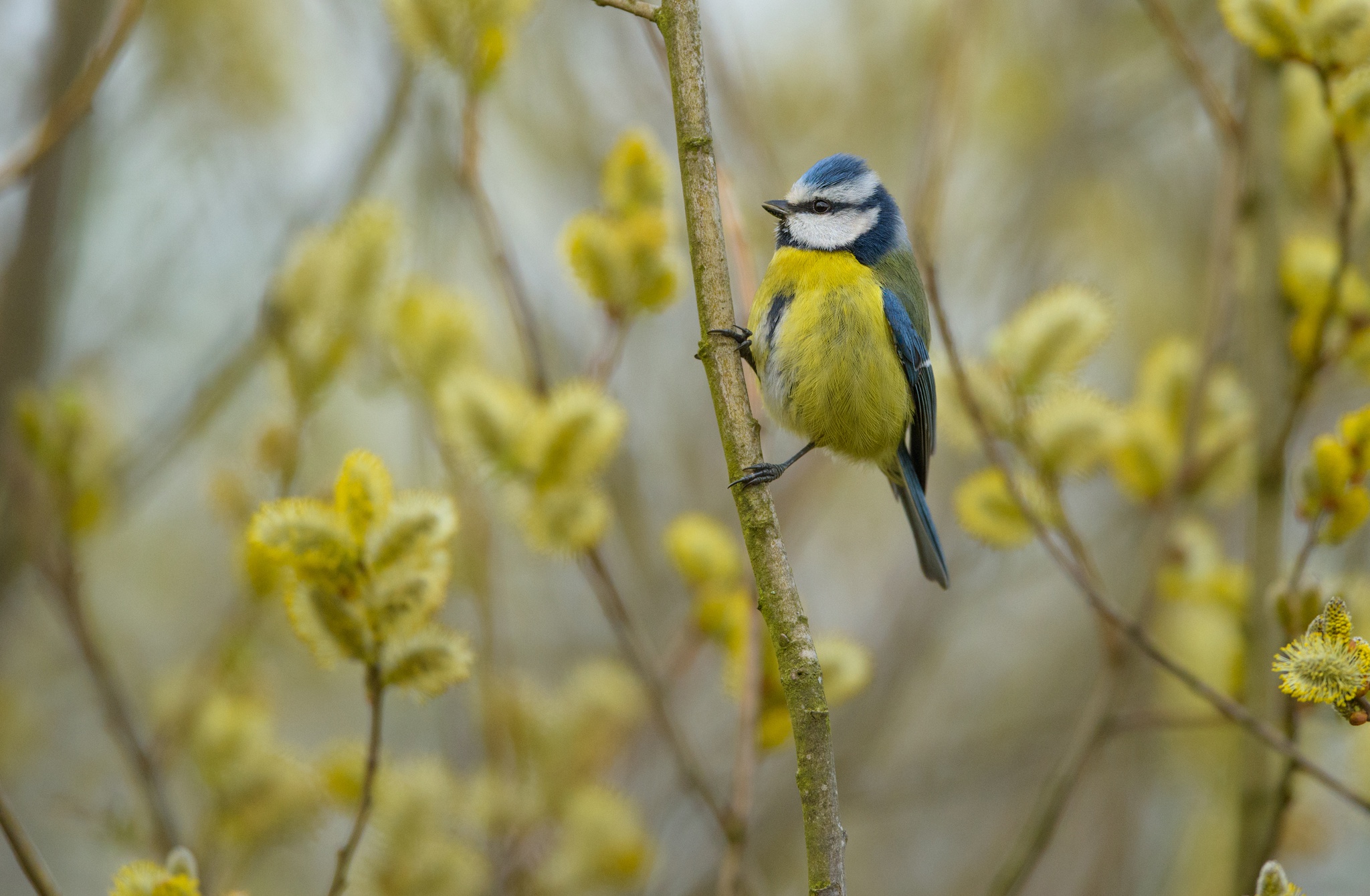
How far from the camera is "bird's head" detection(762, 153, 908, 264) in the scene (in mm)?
2459

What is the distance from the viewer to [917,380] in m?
2.49

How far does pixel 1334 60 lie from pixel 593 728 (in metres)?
1.88

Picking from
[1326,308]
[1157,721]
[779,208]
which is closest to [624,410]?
[779,208]

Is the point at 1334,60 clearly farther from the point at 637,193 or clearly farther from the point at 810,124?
the point at 810,124

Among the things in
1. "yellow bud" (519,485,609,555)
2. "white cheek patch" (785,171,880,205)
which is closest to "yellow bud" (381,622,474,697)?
"yellow bud" (519,485,609,555)

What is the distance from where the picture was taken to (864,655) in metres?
1.88

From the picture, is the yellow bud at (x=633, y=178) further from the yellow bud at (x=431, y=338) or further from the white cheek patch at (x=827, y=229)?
the white cheek patch at (x=827, y=229)

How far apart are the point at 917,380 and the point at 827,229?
1.33 feet

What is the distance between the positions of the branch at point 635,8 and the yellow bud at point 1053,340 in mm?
958

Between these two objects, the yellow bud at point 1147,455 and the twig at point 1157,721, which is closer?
the twig at point 1157,721

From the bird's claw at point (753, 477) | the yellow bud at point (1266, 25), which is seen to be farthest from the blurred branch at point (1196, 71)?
the bird's claw at point (753, 477)

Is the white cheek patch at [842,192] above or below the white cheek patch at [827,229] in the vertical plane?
above

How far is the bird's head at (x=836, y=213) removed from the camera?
2459 mm

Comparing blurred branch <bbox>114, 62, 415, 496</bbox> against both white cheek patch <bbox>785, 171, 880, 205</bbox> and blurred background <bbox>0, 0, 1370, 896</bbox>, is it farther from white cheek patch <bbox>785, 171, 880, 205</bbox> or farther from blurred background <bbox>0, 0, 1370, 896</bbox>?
white cheek patch <bbox>785, 171, 880, 205</bbox>
